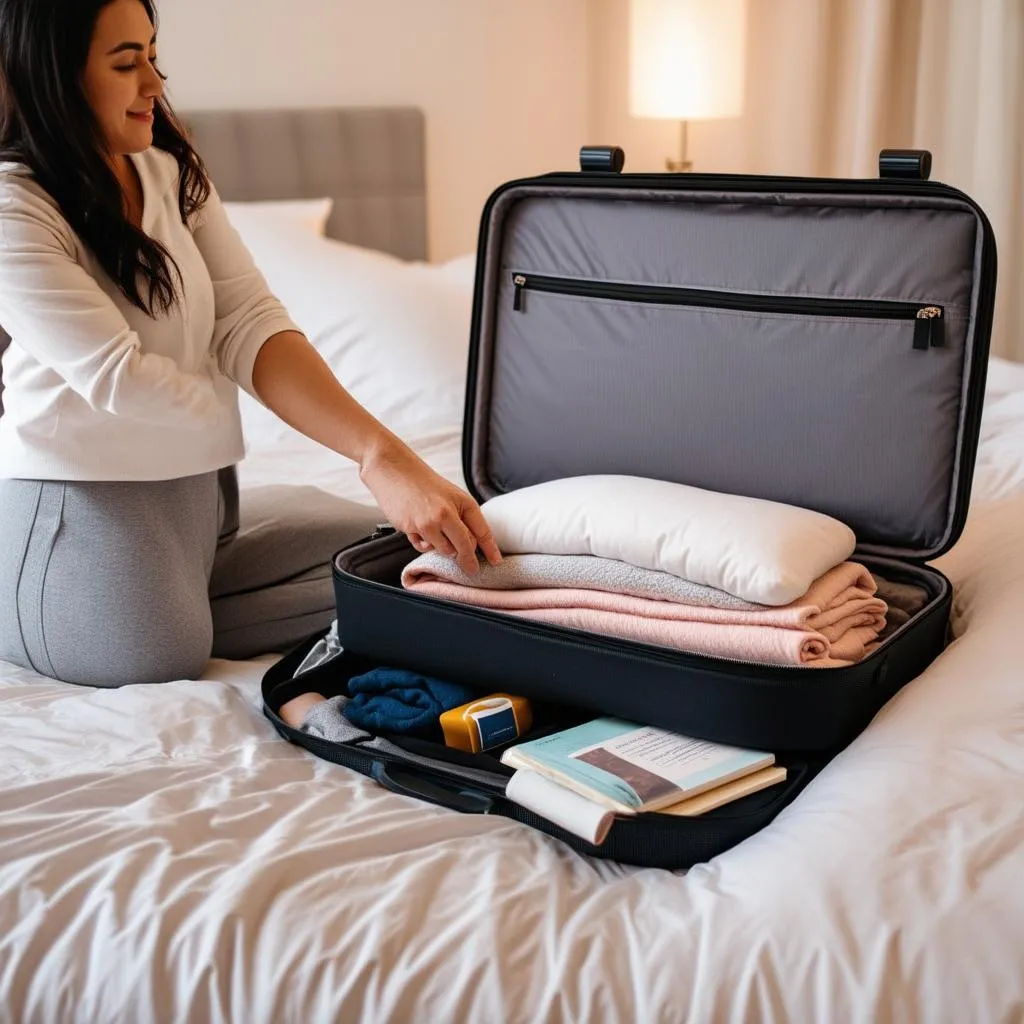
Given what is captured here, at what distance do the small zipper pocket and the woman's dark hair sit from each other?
41 cm

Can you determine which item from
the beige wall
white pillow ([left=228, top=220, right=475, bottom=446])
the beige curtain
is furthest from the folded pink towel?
the beige wall

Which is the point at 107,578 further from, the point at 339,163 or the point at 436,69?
the point at 436,69

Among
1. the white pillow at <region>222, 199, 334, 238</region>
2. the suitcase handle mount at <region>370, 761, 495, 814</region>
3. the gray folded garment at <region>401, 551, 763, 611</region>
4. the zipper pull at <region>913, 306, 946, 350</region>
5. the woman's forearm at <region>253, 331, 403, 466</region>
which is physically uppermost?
the white pillow at <region>222, 199, 334, 238</region>

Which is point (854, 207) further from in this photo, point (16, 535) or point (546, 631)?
point (16, 535)

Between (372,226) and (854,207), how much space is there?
6.37ft

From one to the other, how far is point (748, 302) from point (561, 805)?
2.02ft

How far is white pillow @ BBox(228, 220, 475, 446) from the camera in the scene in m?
2.12

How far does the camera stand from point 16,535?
1324 millimetres

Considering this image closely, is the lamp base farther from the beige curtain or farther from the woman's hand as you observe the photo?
the woman's hand

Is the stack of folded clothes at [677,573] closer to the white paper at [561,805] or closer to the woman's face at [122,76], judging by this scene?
the white paper at [561,805]

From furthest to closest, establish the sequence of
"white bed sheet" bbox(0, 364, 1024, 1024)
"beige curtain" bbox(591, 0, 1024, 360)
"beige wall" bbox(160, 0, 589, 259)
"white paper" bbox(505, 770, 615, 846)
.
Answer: "beige wall" bbox(160, 0, 589, 259) < "beige curtain" bbox(591, 0, 1024, 360) < "white paper" bbox(505, 770, 615, 846) < "white bed sheet" bbox(0, 364, 1024, 1024)

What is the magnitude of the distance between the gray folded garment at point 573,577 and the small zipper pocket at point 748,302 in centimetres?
34

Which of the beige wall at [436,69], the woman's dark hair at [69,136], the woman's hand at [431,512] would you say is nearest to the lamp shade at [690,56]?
the beige wall at [436,69]

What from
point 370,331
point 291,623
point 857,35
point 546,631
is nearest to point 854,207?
point 546,631
